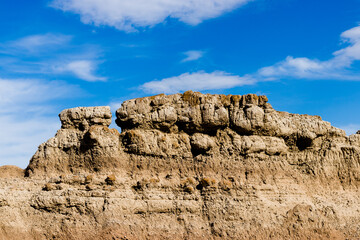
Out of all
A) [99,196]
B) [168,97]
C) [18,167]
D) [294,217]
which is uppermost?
[168,97]

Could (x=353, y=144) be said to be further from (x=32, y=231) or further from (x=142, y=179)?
(x=32, y=231)

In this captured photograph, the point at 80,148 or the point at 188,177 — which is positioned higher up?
the point at 80,148

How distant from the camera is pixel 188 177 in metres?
19.3

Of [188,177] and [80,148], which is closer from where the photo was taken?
[188,177]

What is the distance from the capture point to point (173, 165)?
778 inches

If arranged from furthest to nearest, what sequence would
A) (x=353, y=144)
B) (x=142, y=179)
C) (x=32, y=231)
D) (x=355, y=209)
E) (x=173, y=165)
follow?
(x=353, y=144), (x=355, y=209), (x=173, y=165), (x=142, y=179), (x=32, y=231)

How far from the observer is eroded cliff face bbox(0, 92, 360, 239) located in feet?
57.6

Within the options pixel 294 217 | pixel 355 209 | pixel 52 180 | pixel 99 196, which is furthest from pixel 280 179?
pixel 52 180

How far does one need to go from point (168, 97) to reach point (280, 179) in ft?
18.0

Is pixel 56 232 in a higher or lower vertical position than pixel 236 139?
lower

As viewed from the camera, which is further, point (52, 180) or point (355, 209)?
point (355, 209)

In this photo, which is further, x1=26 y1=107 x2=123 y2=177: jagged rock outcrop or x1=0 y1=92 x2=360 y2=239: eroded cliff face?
x1=26 y1=107 x2=123 y2=177: jagged rock outcrop

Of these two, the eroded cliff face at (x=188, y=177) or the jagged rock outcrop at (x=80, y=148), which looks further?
the jagged rock outcrop at (x=80, y=148)

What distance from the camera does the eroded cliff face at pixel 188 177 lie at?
1756cm
